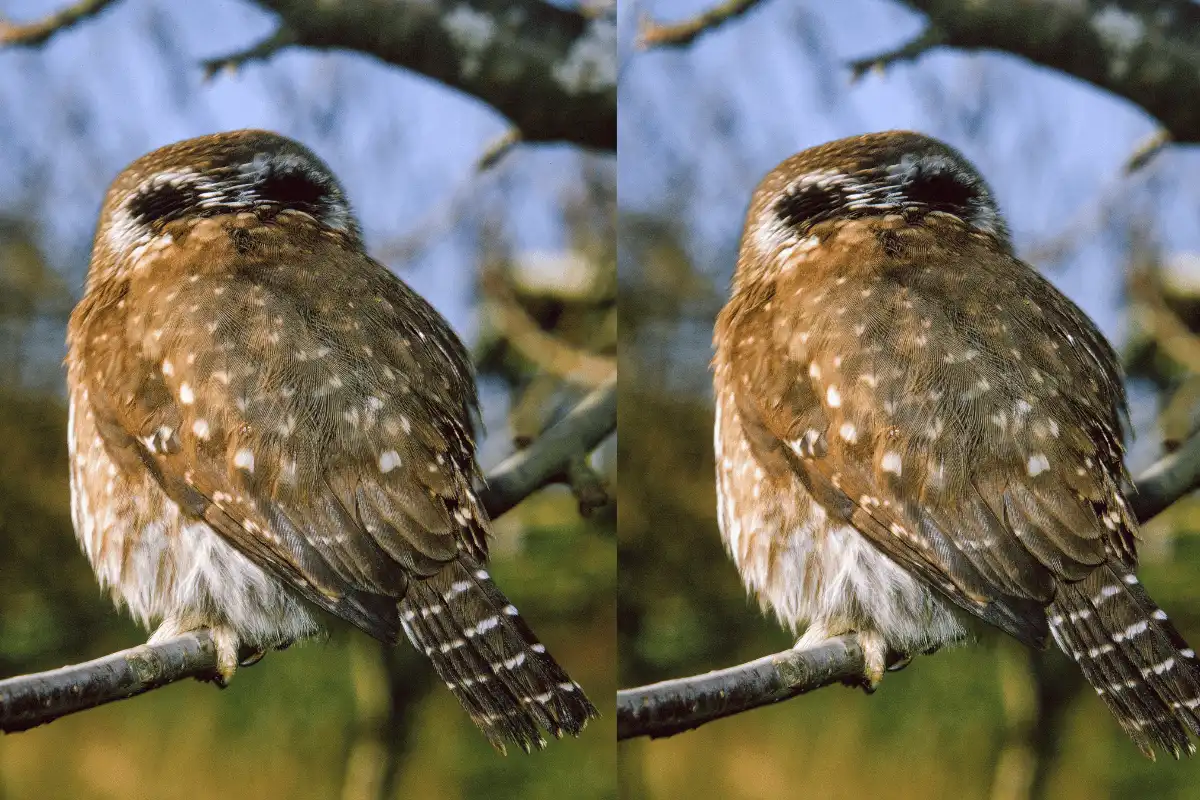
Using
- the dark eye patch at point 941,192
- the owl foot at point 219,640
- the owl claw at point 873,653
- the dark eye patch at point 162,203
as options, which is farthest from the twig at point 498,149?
the owl claw at point 873,653

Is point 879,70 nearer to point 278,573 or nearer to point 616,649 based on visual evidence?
point 616,649

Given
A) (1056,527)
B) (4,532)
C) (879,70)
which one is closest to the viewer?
(1056,527)

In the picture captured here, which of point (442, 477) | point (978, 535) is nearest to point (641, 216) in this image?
point (442, 477)

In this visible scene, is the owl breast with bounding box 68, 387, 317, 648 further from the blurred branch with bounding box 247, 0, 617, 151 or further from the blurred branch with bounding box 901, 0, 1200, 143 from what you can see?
the blurred branch with bounding box 901, 0, 1200, 143

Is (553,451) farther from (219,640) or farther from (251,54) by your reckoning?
(251,54)

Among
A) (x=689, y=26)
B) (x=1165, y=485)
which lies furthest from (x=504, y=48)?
(x=1165, y=485)

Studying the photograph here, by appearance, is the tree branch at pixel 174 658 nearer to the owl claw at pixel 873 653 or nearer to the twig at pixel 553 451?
the twig at pixel 553 451

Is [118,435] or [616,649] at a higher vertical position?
[118,435]
